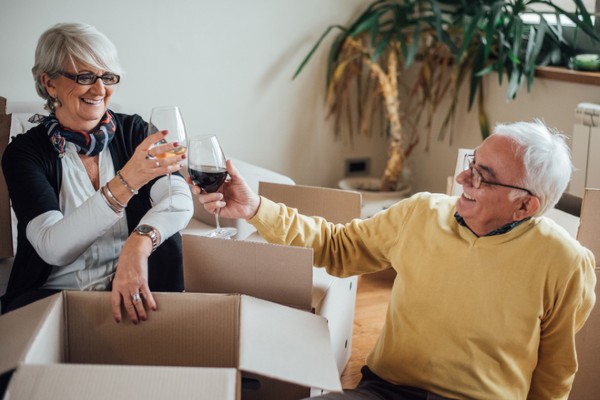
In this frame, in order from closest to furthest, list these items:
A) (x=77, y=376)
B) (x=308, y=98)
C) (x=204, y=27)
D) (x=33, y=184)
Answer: (x=77, y=376) < (x=33, y=184) < (x=204, y=27) < (x=308, y=98)

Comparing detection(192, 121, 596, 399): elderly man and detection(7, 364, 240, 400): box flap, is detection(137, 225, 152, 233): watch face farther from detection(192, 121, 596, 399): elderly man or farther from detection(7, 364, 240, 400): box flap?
detection(7, 364, 240, 400): box flap

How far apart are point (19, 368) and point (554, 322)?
3.50 ft

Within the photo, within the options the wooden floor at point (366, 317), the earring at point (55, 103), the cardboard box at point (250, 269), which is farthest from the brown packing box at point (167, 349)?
the wooden floor at point (366, 317)

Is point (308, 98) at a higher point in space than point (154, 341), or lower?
higher

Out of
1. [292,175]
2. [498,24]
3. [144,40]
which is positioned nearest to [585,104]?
[498,24]

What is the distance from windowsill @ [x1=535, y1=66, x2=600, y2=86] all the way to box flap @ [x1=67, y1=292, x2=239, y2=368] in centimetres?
200

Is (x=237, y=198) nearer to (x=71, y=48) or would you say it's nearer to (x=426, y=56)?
(x=71, y=48)

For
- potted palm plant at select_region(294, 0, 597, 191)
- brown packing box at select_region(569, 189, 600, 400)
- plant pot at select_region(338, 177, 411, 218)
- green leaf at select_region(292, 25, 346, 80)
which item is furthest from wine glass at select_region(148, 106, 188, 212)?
green leaf at select_region(292, 25, 346, 80)

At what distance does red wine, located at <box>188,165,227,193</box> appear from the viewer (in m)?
1.36

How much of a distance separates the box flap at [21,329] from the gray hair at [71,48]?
713 millimetres

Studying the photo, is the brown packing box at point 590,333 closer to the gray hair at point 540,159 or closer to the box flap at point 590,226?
the box flap at point 590,226

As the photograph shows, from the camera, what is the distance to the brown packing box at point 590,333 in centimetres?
164

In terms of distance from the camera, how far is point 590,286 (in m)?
1.41

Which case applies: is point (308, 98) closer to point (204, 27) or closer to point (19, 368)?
point (204, 27)
